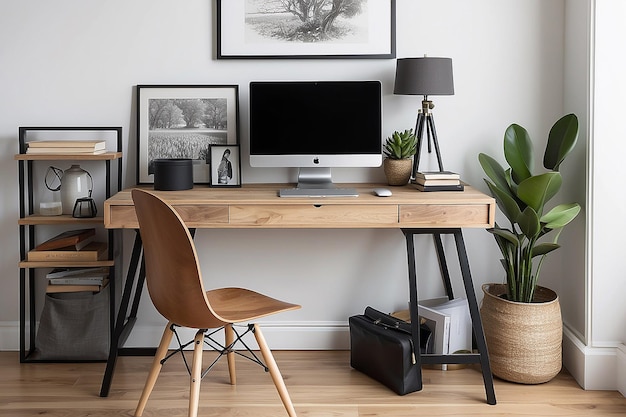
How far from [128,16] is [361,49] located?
3.54ft

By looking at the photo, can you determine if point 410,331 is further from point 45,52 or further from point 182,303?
point 45,52

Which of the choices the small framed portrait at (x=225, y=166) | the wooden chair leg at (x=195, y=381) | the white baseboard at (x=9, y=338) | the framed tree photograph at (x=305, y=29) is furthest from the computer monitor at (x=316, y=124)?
the white baseboard at (x=9, y=338)

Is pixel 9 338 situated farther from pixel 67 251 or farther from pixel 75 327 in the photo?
pixel 67 251

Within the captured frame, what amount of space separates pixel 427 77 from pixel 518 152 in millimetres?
513

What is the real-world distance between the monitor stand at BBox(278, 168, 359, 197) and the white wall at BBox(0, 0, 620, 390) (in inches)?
6.4

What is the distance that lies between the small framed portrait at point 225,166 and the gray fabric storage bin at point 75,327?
71 cm

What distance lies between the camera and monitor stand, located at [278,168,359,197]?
3.00 meters

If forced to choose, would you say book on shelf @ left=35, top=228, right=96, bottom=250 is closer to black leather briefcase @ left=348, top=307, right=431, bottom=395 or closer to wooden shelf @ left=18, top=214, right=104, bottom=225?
wooden shelf @ left=18, top=214, right=104, bottom=225

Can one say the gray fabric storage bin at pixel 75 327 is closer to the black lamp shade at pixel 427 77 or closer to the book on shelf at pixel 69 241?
the book on shelf at pixel 69 241

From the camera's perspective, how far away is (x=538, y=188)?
296 cm

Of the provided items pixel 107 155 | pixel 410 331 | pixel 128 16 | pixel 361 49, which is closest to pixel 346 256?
pixel 410 331

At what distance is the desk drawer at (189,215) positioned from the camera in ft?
9.57

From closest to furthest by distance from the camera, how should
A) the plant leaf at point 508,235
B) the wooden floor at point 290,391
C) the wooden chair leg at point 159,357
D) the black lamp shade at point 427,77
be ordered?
the wooden chair leg at point 159,357
the wooden floor at point 290,391
the plant leaf at point 508,235
the black lamp shade at point 427,77

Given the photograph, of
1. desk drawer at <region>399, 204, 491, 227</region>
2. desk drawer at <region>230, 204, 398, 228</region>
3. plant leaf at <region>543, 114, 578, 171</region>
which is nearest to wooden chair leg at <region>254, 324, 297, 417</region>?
desk drawer at <region>230, 204, 398, 228</region>
